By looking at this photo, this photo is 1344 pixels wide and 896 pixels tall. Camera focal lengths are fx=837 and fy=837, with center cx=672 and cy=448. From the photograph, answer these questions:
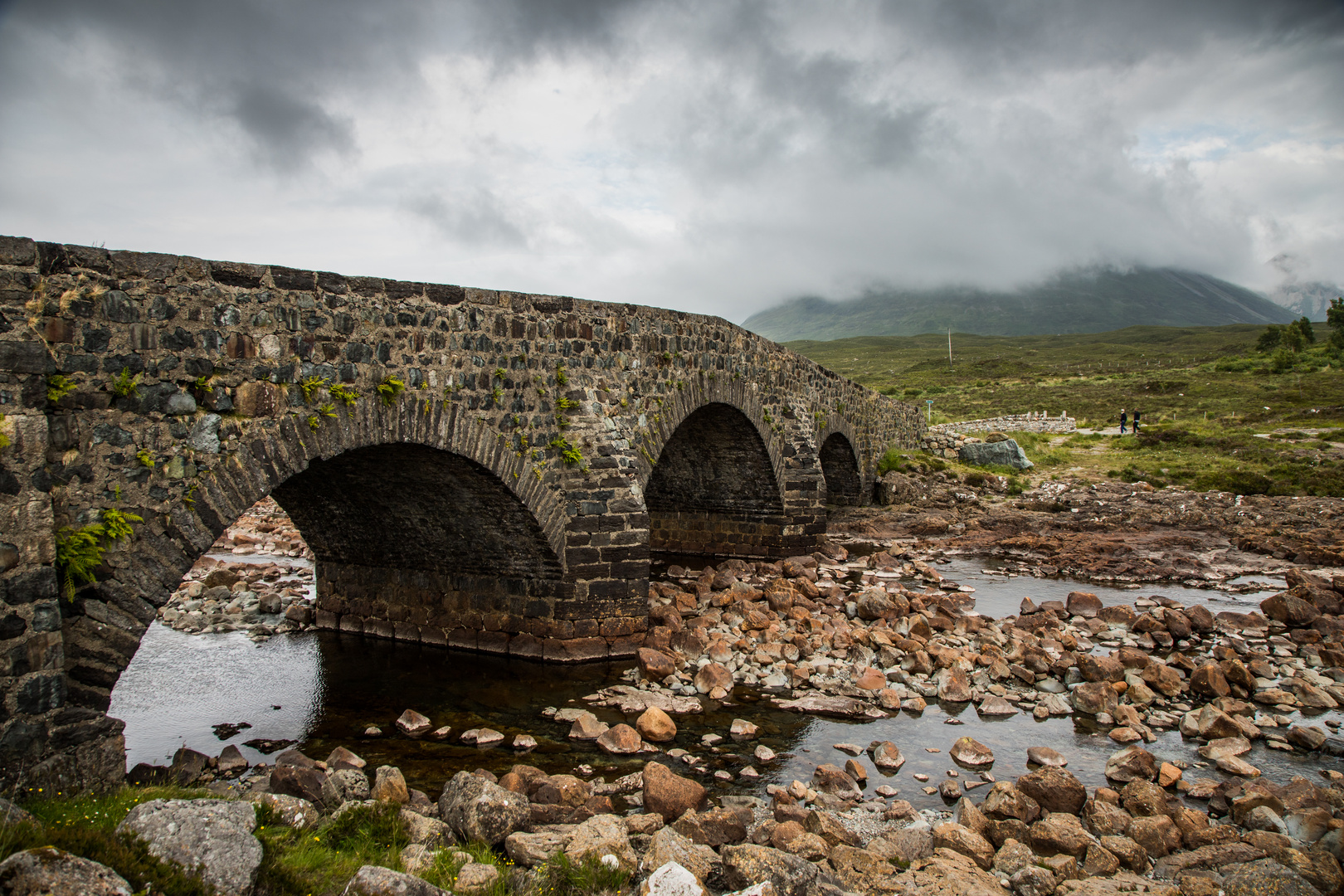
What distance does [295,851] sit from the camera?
15.8 ft

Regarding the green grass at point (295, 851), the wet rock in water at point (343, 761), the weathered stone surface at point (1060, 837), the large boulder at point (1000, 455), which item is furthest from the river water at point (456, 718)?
the large boulder at point (1000, 455)

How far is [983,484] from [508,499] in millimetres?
22392

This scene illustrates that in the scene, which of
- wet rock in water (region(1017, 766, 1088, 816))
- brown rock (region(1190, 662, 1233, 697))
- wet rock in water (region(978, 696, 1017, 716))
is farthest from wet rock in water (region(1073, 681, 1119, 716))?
wet rock in water (region(1017, 766, 1088, 816))

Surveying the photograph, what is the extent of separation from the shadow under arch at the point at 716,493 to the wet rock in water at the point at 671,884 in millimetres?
13031

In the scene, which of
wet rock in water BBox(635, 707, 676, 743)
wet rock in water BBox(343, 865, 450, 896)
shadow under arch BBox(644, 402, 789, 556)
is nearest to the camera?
wet rock in water BBox(343, 865, 450, 896)

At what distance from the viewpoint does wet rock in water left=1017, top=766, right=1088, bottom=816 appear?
713 cm

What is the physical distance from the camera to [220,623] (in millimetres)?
13719

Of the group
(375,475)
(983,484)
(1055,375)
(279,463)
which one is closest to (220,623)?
(375,475)

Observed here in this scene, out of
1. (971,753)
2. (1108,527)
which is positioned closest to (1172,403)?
(1108,527)

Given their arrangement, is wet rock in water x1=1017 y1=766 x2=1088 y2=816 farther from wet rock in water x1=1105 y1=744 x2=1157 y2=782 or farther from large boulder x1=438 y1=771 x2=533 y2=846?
large boulder x1=438 y1=771 x2=533 y2=846

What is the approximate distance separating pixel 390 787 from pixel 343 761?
129 cm

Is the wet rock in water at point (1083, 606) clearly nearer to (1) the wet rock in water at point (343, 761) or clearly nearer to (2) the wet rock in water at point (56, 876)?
(1) the wet rock in water at point (343, 761)

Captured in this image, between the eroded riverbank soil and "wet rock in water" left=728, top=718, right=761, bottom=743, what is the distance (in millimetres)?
11465

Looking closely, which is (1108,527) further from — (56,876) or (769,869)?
(56,876)
